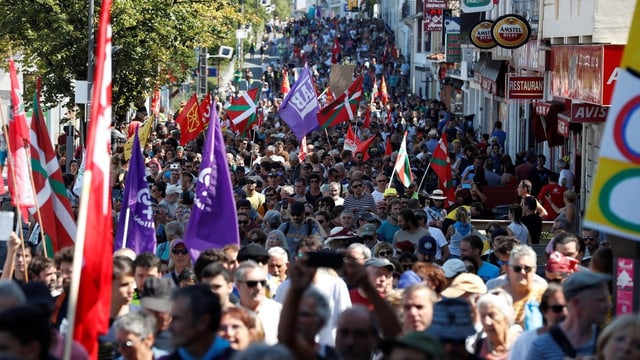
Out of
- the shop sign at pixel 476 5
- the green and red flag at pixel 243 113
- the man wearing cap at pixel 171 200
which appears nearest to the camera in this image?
the man wearing cap at pixel 171 200

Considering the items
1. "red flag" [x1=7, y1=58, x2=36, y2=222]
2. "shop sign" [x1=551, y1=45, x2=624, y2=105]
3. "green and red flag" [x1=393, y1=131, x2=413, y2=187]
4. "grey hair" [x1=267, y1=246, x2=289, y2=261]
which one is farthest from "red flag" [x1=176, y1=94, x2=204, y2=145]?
"grey hair" [x1=267, y1=246, x2=289, y2=261]

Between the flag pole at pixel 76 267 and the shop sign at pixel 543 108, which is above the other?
the flag pole at pixel 76 267

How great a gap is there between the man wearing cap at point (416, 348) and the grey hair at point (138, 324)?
1.89 meters

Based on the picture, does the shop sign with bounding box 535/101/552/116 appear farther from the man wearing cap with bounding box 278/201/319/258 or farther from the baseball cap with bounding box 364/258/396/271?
the baseball cap with bounding box 364/258/396/271

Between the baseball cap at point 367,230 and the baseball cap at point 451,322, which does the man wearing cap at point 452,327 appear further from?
the baseball cap at point 367,230

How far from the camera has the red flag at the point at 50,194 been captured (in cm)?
1262

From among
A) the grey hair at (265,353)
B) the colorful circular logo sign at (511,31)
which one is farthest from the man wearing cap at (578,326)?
the colorful circular logo sign at (511,31)

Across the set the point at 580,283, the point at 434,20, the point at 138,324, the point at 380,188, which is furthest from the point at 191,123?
the point at 434,20

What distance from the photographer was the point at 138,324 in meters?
7.96

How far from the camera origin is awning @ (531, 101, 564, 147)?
28.2 m

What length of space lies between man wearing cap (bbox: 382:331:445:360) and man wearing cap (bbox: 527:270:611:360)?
1.19 m

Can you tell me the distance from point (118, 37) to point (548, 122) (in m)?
9.26

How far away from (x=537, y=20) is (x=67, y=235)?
18169 millimetres

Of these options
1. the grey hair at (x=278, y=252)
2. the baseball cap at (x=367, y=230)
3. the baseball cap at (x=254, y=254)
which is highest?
the baseball cap at (x=254, y=254)
